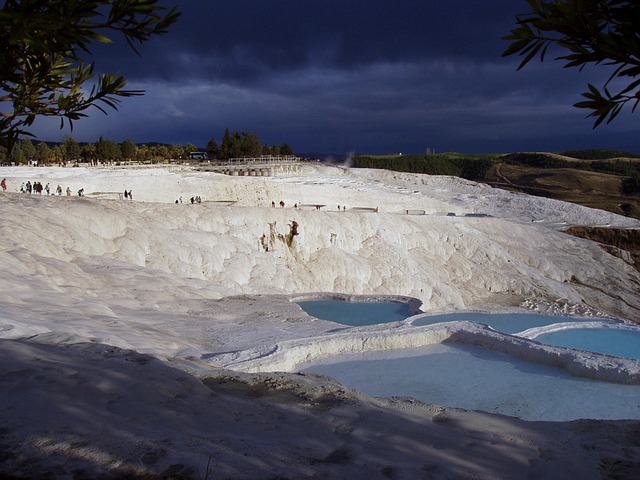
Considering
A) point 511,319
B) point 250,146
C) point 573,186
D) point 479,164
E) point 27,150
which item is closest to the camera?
point 511,319

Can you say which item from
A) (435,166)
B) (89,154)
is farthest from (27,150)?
(435,166)

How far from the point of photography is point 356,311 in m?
15.5

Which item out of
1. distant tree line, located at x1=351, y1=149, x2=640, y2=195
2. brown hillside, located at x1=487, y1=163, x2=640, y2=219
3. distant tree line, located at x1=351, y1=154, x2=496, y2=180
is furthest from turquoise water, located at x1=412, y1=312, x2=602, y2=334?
distant tree line, located at x1=351, y1=154, x2=496, y2=180

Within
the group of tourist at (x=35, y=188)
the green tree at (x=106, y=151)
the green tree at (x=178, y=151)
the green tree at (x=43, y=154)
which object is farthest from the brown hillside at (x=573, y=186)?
the green tree at (x=43, y=154)

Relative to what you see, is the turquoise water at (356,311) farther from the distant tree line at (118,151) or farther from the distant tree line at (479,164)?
the distant tree line at (479,164)

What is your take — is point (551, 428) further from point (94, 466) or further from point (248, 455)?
point (94, 466)

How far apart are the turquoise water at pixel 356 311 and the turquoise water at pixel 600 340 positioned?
3.76 metres

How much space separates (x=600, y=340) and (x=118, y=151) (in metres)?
52.1

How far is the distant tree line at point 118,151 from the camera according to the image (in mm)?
55656

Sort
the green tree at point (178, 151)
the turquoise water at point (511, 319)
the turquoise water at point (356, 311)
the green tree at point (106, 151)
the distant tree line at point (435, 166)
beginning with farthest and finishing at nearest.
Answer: the distant tree line at point (435, 166)
the green tree at point (178, 151)
the green tree at point (106, 151)
the turquoise water at point (356, 311)
the turquoise water at point (511, 319)

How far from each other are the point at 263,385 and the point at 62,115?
10.2 ft

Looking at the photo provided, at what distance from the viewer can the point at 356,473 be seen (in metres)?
3.43

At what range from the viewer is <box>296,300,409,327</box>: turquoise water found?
1483 cm

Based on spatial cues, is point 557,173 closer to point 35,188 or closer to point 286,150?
point 286,150
